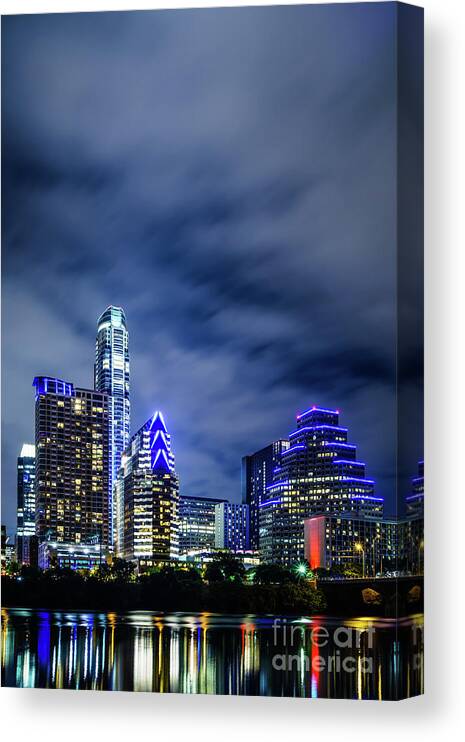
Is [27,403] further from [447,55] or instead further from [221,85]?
[447,55]

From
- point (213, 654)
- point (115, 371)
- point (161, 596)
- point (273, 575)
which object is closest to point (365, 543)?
point (273, 575)

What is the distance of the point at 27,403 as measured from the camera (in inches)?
342

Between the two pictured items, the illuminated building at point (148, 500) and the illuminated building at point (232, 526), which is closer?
the illuminated building at point (148, 500)

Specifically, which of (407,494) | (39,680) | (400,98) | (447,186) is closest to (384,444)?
(407,494)

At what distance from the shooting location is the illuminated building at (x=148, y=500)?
900 centimetres

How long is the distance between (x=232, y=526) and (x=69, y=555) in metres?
1.25

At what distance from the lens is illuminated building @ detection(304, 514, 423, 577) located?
7809mm

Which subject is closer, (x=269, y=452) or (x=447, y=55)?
(x=447, y=55)

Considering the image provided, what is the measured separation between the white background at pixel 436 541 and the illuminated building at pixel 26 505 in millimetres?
1384

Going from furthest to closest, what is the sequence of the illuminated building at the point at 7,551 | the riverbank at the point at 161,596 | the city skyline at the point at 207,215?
A: the illuminated building at the point at 7,551, the riverbank at the point at 161,596, the city skyline at the point at 207,215

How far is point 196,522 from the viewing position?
30.1 feet

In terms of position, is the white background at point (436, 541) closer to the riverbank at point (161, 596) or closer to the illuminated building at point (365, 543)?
the illuminated building at point (365, 543)

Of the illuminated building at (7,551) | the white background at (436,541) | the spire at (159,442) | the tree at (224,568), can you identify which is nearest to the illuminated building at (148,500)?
the spire at (159,442)

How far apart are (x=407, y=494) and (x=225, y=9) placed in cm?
349
